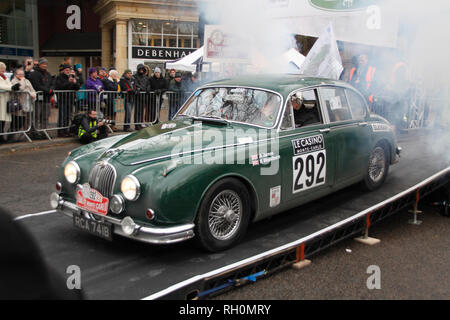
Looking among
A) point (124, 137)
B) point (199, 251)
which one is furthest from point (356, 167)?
point (124, 137)

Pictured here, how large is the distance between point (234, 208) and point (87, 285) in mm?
1505

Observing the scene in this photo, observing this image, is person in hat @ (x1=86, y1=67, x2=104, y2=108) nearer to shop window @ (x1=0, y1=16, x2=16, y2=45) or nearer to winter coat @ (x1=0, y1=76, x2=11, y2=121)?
winter coat @ (x1=0, y1=76, x2=11, y2=121)

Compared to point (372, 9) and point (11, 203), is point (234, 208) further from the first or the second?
point (372, 9)

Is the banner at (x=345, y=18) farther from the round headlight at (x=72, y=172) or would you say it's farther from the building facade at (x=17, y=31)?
the building facade at (x=17, y=31)

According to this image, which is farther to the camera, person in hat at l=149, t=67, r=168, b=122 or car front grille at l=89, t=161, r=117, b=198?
person in hat at l=149, t=67, r=168, b=122

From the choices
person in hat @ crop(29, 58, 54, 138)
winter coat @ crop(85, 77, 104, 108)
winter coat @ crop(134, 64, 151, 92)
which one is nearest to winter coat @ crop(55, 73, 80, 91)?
person in hat @ crop(29, 58, 54, 138)

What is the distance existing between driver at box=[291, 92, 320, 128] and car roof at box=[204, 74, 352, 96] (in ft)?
0.38

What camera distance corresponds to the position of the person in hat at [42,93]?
9.78 metres

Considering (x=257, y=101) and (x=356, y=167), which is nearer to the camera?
(x=257, y=101)

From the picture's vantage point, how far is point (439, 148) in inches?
355

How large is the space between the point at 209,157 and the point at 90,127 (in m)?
6.64

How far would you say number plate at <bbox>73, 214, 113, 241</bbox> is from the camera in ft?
12.5

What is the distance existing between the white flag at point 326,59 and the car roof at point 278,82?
242 centimetres

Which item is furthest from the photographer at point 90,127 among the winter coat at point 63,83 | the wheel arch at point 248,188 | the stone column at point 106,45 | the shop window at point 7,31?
the shop window at point 7,31
